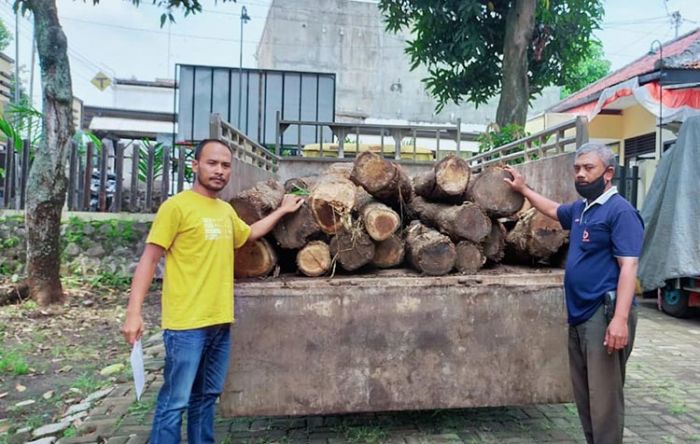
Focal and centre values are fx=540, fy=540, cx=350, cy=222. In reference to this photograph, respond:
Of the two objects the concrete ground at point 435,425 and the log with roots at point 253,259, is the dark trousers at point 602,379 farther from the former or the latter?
the log with roots at point 253,259

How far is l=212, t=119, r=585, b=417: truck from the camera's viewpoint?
2861mm

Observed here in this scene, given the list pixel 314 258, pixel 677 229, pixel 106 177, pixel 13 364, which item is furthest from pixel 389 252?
pixel 106 177

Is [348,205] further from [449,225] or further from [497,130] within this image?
[497,130]

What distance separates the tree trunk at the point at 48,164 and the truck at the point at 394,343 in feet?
13.8

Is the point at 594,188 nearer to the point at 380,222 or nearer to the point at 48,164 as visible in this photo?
the point at 380,222

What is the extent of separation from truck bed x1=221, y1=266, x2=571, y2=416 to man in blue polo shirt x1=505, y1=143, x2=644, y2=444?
0.88ft

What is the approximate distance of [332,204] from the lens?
112 inches

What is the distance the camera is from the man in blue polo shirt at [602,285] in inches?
101

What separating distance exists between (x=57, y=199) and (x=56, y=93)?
4.03 feet

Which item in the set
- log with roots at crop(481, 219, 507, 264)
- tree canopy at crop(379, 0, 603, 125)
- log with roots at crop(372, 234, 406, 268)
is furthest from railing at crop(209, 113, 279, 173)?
tree canopy at crop(379, 0, 603, 125)

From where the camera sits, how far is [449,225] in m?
3.06

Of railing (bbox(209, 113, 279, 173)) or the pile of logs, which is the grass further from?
the pile of logs

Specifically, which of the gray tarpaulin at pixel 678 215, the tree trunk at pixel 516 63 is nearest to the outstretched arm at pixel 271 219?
the gray tarpaulin at pixel 678 215

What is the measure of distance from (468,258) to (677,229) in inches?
195
